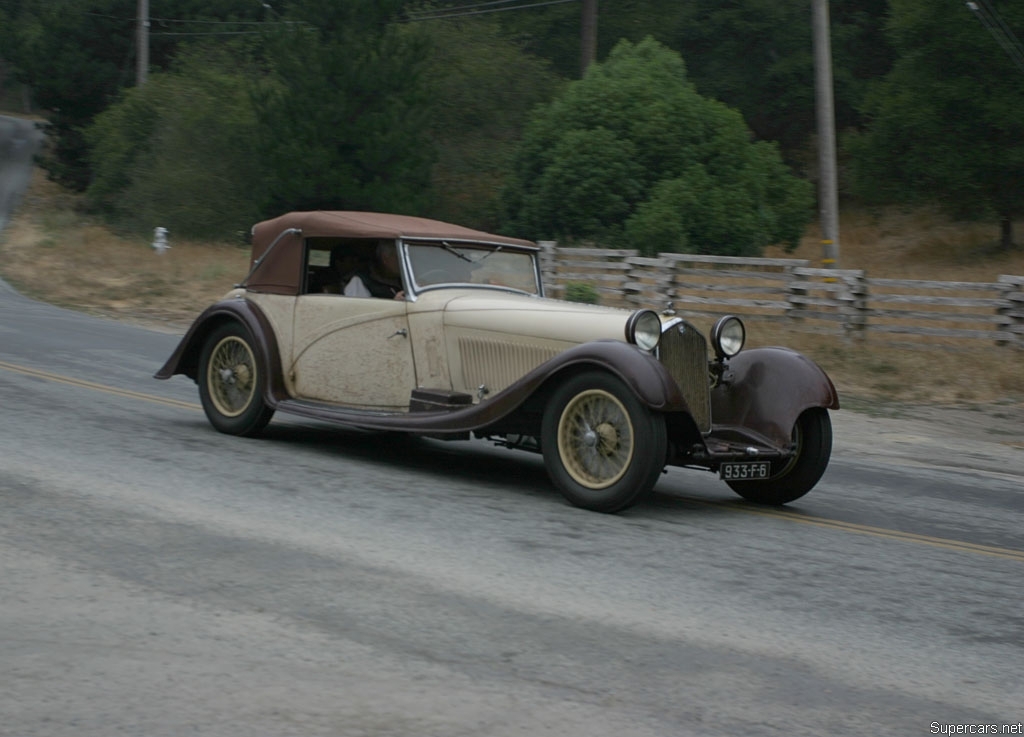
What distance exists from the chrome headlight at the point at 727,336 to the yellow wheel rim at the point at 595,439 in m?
1.22

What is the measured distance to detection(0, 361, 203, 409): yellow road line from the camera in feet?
35.4

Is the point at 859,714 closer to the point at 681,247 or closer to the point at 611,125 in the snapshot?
the point at 681,247

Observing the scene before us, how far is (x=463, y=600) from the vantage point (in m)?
5.26

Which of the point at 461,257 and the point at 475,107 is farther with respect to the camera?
the point at 475,107

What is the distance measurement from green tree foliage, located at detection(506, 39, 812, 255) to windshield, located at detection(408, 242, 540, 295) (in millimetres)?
21314

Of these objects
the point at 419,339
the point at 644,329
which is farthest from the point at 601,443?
the point at 419,339

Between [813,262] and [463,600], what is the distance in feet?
92.5

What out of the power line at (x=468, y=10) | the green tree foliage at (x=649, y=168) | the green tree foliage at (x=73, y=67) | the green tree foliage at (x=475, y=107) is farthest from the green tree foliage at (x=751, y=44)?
the green tree foliage at (x=73, y=67)

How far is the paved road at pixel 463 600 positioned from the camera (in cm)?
410

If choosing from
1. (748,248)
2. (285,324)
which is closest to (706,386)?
(285,324)

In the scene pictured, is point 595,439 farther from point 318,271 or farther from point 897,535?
point 318,271

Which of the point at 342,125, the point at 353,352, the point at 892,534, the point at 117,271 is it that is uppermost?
the point at 342,125

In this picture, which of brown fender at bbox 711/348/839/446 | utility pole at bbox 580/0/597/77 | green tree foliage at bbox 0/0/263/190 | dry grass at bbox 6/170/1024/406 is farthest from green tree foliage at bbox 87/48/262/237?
brown fender at bbox 711/348/839/446

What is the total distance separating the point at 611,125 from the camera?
3319 centimetres
